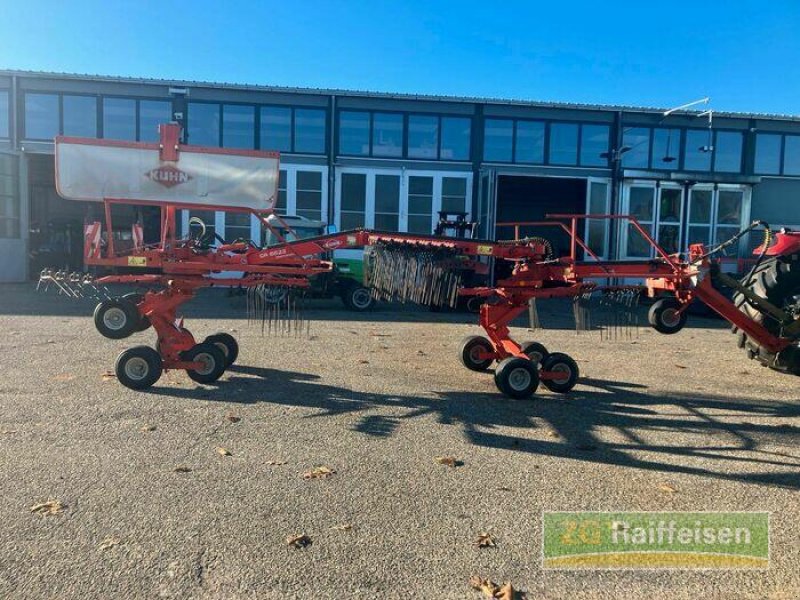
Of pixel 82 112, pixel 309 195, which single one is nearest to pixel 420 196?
pixel 309 195


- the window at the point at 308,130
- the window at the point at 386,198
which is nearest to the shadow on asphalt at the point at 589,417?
the window at the point at 386,198

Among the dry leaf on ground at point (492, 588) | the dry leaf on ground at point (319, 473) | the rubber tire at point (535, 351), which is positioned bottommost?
the dry leaf on ground at point (492, 588)

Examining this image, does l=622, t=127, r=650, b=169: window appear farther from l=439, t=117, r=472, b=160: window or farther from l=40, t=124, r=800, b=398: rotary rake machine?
l=40, t=124, r=800, b=398: rotary rake machine

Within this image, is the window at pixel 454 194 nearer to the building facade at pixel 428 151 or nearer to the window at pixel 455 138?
the building facade at pixel 428 151

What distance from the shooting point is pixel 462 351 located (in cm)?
823

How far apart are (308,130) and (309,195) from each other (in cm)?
229

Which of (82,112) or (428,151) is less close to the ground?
(82,112)

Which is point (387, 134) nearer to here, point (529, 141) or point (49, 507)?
point (529, 141)

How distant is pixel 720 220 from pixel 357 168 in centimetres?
1347

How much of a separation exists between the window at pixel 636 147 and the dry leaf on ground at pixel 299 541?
22.5m

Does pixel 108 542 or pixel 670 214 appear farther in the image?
pixel 670 214

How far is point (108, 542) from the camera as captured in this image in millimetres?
3553

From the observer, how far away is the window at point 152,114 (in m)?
21.9

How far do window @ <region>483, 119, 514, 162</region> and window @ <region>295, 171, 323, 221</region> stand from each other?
242 inches
